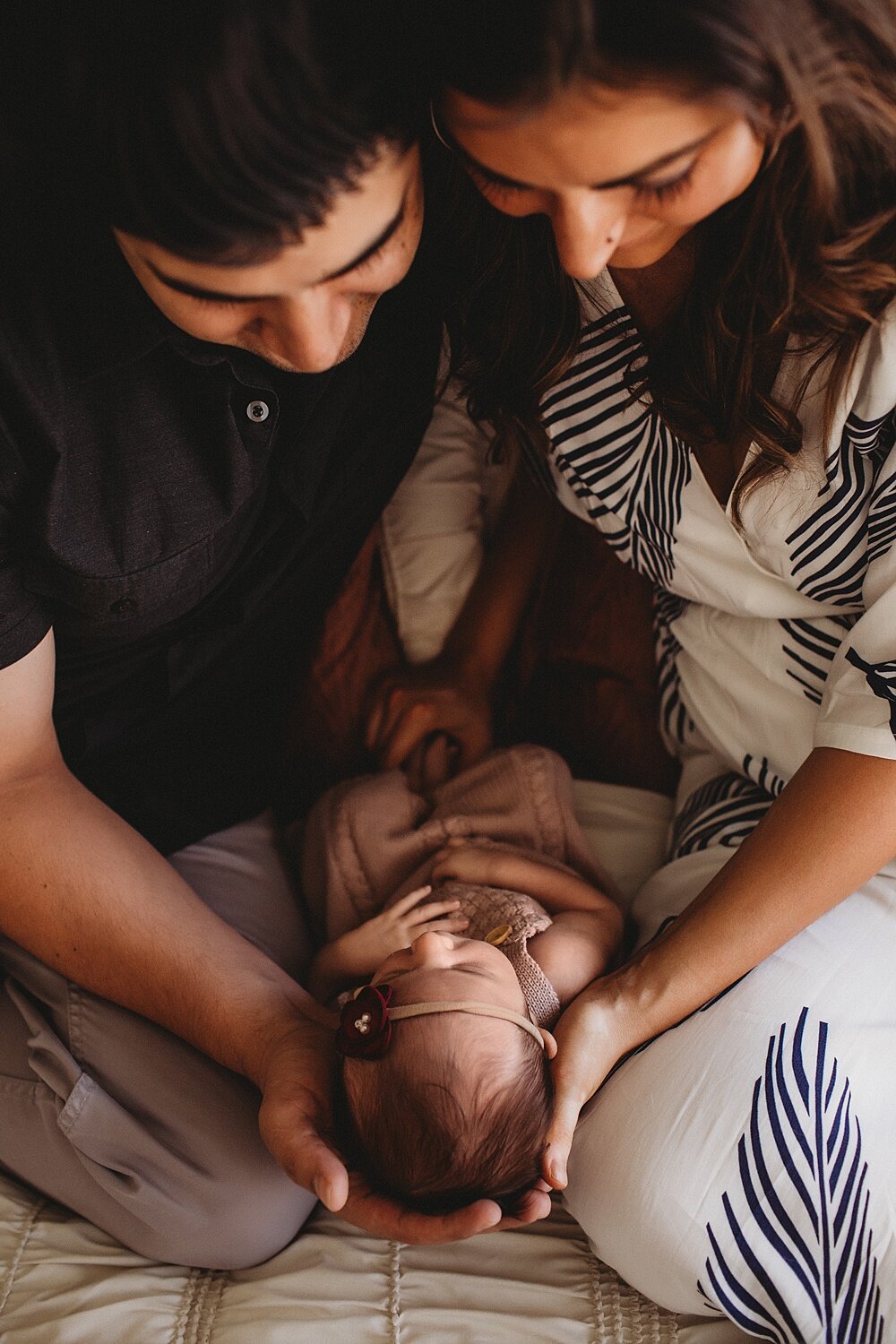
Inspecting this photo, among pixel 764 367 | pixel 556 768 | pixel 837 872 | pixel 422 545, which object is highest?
pixel 764 367

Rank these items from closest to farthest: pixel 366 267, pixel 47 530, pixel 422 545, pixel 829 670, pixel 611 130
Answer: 1. pixel 611 130
2. pixel 366 267
3. pixel 47 530
4. pixel 829 670
5. pixel 422 545

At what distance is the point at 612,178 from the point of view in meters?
0.75

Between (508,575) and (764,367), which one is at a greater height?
(764,367)

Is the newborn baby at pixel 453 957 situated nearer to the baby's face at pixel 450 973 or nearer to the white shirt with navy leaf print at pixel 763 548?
the baby's face at pixel 450 973

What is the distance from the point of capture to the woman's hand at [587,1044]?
3.34 feet

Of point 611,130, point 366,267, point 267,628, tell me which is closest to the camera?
point 611,130

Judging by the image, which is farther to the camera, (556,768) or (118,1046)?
(556,768)

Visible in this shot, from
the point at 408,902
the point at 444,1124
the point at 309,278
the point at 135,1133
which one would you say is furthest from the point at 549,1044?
the point at 309,278

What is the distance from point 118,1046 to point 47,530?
22.6 inches

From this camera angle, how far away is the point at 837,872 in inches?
41.1

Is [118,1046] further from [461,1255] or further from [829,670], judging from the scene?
[829,670]

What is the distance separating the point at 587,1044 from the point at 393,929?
264 mm

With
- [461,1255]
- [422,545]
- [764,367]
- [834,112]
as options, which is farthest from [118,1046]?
[834,112]

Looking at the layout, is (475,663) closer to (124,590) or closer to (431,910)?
(431,910)
